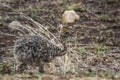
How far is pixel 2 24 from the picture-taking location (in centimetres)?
1235

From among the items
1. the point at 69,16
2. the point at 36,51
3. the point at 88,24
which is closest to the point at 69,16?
the point at 69,16

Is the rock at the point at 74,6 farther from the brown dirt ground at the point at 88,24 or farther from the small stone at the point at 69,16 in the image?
the small stone at the point at 69,16

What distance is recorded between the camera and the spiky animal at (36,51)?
6910mm

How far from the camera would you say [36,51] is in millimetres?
6938

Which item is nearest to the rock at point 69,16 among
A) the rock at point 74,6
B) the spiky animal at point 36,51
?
the rock at point 74,6

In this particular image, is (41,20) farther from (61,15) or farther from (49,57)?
(49,57)

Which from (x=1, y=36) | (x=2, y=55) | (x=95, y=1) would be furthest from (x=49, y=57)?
(x=95, y=1)

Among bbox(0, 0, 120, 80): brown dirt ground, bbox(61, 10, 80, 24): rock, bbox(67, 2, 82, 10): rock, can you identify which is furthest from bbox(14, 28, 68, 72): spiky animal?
bbox(67, 2, 82, 10): rock

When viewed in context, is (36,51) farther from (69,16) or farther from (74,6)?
(74,6)

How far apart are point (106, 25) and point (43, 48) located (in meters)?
5.71

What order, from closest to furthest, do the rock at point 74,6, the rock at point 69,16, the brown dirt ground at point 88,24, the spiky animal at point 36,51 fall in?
the spiky animal at point 36,51, the brown dirt ground at point 88,24, the rock at point 69,16, the rock at point 74,6

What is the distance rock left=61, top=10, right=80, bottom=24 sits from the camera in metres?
12.7

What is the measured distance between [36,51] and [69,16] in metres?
5.90

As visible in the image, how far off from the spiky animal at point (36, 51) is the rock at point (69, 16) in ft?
18.4
